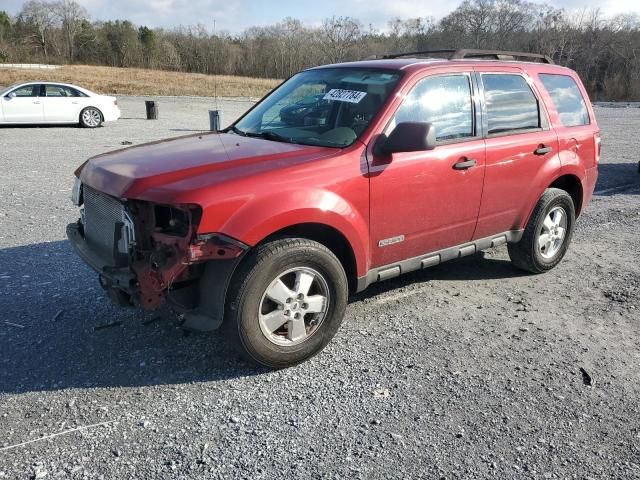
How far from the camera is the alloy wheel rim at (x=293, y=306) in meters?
3.51

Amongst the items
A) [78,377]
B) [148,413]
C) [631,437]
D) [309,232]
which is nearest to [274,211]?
[309,232]

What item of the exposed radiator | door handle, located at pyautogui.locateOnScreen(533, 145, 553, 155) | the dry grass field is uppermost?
the dry grass field

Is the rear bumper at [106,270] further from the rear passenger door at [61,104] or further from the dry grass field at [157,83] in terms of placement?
the dry grass field at [157,83]

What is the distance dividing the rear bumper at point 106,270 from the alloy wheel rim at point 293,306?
0.79m

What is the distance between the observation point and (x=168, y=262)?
320 cm

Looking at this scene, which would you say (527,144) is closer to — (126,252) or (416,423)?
(416,423)

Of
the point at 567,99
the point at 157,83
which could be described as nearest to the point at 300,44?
the point at 157,83

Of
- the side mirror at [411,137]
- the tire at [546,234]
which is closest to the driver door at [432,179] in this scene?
the side mirror at [411,137]

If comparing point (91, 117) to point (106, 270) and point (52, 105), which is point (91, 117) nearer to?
point (52, 105)

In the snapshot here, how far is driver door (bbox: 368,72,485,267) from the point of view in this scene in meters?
3.96

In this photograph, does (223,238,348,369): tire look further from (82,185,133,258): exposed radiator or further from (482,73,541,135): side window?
(482,73,541,135): side window

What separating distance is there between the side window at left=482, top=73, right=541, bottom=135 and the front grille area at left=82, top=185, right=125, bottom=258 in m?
3.01

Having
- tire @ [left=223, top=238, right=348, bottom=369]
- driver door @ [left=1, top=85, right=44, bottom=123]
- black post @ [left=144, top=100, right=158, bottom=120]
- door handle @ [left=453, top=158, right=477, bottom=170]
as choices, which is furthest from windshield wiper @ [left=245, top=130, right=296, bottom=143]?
black post @ [left=144, top=100, right=158, bottom=120]

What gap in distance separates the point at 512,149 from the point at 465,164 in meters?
0.66
